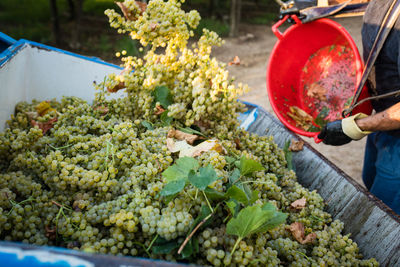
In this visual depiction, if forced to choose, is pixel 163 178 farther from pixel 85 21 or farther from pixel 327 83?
pixel 85 21

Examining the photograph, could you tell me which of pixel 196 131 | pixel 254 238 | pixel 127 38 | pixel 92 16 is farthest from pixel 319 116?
pixel 92 16

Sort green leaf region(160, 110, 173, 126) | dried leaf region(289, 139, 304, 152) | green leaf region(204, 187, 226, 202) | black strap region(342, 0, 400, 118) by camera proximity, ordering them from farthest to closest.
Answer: dried leaf region(289, 139, 304, 152)
black strap region(342, 0, 400, 118)
green leaf region(160, 110, 173, 126)
green leaf region(204, 187, 226, 202)

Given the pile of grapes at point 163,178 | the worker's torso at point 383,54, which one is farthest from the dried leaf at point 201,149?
the worker's torso at point 383,54

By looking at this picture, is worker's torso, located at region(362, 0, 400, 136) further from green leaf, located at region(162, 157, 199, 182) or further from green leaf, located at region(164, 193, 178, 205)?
green leaf, located at region(164, 193, 178, 205)

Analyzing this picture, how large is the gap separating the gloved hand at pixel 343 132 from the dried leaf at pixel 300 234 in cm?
78

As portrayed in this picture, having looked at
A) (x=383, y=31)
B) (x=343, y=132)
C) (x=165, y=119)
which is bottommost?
(x=343, y=132)

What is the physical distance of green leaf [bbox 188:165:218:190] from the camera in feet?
3.27

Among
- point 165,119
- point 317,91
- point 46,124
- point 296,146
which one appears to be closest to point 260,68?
point 317,91

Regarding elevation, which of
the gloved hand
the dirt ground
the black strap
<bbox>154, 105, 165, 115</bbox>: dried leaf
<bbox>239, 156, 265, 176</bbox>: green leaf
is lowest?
the dirt ground

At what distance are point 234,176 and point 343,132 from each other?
1.00 metres

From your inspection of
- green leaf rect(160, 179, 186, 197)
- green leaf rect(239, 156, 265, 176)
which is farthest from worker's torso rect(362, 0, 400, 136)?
green leaf rect(160, 179, 186, 197)

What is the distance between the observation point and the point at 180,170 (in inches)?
43.8

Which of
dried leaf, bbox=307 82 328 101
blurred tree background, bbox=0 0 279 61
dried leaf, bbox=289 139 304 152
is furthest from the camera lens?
blurred tree background, bbox=0 0 279 61

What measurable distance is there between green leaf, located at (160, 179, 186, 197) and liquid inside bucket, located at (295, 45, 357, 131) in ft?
5.11
